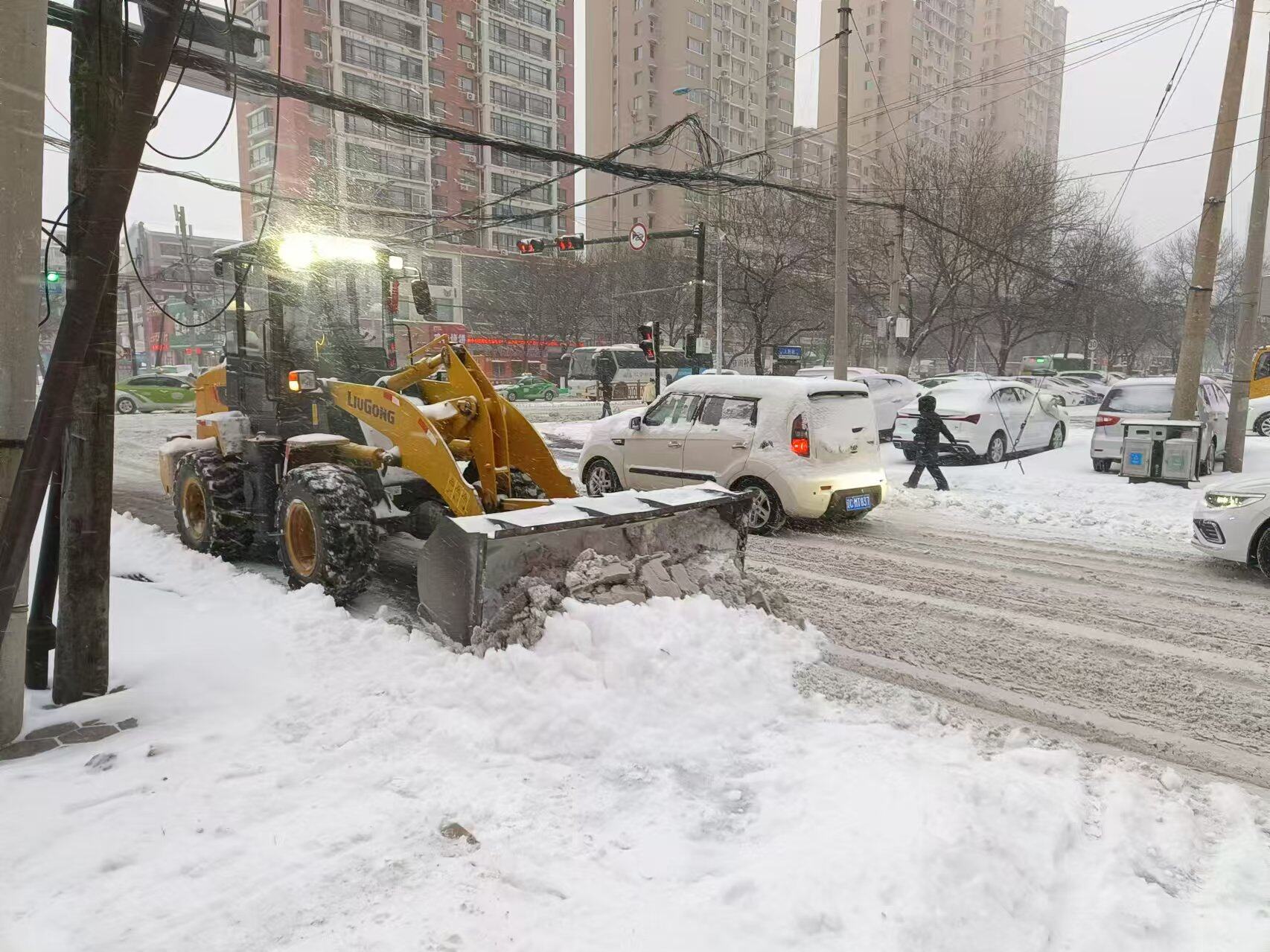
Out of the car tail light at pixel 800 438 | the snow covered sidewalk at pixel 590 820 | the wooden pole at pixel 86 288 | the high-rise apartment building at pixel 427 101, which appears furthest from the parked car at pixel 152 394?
the snow covered sidewalk at pixel 590 820

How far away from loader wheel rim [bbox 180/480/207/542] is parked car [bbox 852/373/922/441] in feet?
48.2

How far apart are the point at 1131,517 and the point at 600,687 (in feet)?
28.9

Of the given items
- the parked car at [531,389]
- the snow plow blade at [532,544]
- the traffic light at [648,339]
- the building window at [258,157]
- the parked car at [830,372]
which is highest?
the building window at [258,157]

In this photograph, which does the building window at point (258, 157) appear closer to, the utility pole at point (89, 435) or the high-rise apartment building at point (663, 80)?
the utility pole at point (89, 435)

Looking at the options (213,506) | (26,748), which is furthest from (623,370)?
(26,748)

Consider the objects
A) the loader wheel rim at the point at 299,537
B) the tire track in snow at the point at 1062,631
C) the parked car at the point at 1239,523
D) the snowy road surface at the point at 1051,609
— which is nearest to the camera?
the tire track in snow at the point at 1062,631

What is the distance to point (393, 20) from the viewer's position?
175 ft

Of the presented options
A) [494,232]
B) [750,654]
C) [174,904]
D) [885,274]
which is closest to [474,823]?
[174,904]

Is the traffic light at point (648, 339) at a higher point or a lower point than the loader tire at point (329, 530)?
higher

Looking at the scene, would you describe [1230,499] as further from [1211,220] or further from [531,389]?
[531,389]

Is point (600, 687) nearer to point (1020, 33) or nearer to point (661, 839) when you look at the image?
point (661, 839)

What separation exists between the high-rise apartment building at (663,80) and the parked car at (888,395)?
5729 cm

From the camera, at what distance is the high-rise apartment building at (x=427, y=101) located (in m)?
43.5

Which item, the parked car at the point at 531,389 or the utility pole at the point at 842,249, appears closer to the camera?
the utility pole at the point at 842,249
